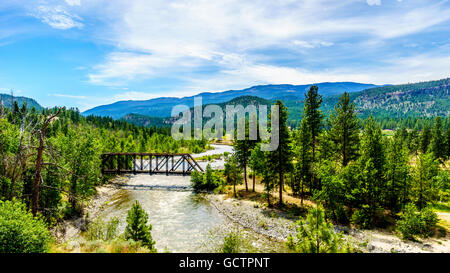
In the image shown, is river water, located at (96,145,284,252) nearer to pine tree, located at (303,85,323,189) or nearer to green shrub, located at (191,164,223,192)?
green shrub, located at (191,164,223,192)

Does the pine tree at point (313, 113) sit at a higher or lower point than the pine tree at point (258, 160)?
higher

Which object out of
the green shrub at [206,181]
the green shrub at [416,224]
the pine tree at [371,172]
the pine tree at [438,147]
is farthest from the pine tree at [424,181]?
the pine tree at [438,147]

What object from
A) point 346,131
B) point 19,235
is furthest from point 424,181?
point 19,235

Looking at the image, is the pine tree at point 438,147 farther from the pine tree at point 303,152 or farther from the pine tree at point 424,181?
the pine tree at point 303,152

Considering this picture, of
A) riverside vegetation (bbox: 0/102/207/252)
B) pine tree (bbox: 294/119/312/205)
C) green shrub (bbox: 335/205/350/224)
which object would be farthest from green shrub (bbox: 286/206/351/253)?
pine tree (bbox: 294/119/312/205)

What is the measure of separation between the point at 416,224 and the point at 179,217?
27.5 meters

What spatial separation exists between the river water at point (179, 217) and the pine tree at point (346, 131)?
15785mm

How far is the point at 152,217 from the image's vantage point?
3503cm

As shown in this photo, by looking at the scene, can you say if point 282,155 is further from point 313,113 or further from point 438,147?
point 438,147

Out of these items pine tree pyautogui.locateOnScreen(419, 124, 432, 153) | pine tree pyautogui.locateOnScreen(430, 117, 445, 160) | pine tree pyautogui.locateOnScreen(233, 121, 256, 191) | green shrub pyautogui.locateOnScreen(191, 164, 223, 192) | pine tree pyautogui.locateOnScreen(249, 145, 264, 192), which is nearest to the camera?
pine tree pyautogui.locateOnScreen(249, 145, 264, 192)

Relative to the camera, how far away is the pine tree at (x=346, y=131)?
Answer: 3359 centimetres

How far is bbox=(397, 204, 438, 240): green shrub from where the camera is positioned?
2486 centimetres

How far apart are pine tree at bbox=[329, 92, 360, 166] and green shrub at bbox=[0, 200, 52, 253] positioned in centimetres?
3299

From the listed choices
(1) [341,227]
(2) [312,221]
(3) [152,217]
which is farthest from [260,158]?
(2) [312,221]
